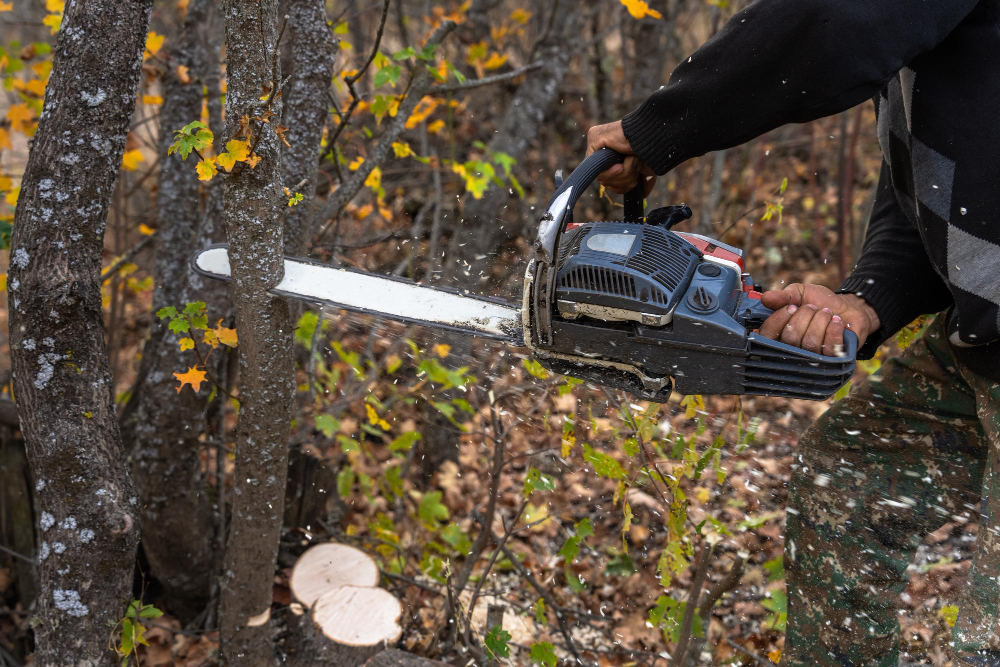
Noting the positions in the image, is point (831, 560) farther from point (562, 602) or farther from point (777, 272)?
point (777, 272)

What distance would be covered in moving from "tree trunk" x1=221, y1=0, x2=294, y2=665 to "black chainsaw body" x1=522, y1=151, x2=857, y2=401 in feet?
2.12

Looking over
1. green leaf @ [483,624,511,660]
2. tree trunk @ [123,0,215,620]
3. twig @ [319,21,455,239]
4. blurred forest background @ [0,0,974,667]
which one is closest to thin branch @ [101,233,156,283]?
blurred forest background @ [0,0,974,667]

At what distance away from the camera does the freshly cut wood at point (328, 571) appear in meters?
2.45

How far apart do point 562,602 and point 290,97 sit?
212 cm

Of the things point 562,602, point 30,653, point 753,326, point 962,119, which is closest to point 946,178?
point 962,119

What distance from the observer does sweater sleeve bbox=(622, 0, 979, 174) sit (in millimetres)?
1567

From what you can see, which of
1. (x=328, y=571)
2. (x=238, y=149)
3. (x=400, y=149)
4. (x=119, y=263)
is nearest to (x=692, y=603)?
(x=328, y=571)

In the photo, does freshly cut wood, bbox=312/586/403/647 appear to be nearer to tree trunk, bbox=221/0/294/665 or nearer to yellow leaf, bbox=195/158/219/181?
tree trunk, bbox=221/0/294/665

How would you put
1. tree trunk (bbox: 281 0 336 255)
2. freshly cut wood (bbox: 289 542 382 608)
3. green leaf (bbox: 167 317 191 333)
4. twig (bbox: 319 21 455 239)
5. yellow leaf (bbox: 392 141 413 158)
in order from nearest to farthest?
green leaf (bbox: 167 317 191 333)
tree trunk (bbox: 281 0 336 255)
freshly cut wood (bbox: 289 542 382 608)
twig (bbox: 319 21 455 239)
yellow leaf (bbox: 392 141 413 158)

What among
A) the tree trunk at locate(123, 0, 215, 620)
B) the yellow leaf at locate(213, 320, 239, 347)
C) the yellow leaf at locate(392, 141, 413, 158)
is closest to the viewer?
the yellow leaf at locate(213, 320, 239, 347)

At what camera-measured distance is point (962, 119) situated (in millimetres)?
1660

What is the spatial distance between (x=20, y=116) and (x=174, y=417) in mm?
1493

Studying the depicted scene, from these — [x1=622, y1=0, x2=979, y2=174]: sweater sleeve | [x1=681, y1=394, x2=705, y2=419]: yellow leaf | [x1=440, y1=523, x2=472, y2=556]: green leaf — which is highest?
[x1=622, y1=0, x2=979, y2=174]: sweater sleeve

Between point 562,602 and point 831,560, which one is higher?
point 831,560
